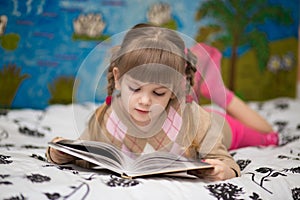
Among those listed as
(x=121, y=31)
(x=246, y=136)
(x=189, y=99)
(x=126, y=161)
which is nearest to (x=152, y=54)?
(x=189, y=99)

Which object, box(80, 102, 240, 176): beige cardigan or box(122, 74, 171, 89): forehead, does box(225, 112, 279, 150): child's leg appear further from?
box(122, 74, 171, 89): forehead

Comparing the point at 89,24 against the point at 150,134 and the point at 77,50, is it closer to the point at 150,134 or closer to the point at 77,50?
the point at 77,50

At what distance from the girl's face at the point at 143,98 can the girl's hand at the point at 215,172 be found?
0.56ft

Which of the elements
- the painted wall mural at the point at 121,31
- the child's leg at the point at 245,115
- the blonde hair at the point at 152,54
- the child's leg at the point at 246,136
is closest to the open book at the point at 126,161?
the blonde hair at the point at 152,54

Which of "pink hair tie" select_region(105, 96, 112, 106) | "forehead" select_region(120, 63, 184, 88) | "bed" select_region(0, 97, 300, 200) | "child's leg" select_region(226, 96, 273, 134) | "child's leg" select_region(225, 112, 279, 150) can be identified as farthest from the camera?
"child's leg" select_region(226, 96, 273, 134)

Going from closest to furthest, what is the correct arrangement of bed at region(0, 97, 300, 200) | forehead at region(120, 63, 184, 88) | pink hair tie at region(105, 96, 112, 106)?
bed at region(0, 97, 300, 200) < forehead at region(120, 63, 184, 88) < pink hair tie at region(105, 96, 112, 106)

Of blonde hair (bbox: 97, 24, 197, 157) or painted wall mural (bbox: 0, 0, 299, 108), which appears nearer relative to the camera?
blonde hair (bbox: 97, 24, 197, 157)

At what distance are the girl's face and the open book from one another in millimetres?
99

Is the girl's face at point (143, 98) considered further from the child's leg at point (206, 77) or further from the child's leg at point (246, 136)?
the child's leg at point (246, 136)

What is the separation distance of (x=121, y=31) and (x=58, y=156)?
1308mm

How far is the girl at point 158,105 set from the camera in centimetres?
120

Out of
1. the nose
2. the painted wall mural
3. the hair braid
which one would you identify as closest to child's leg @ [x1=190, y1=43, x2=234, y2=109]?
Result: the hair braid

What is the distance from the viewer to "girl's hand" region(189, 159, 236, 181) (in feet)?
3.91

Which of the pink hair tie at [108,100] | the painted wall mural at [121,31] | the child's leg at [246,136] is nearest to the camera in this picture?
the pink hair tie at [108,100]
